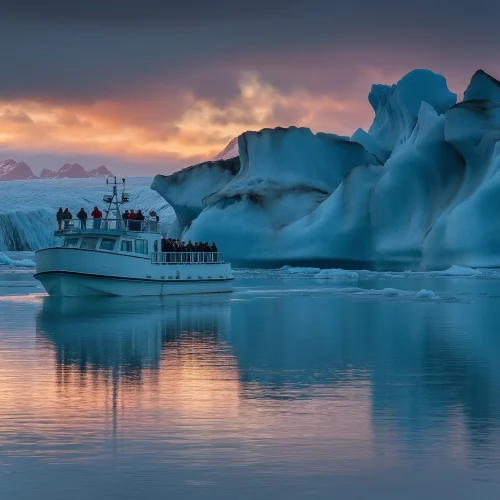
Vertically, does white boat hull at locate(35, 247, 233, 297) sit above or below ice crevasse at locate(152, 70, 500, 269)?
below

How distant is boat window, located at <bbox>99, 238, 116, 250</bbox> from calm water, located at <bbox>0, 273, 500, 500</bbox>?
1348cm

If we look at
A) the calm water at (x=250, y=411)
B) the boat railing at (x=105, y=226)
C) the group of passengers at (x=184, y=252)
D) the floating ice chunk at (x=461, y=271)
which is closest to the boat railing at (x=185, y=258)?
the group of passengers at (x=184, y=252)

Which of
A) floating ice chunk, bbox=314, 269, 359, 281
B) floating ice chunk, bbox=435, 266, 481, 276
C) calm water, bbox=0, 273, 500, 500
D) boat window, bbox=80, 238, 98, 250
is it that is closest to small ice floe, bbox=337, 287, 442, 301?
boat window, bbox=80, 238, 98, 250

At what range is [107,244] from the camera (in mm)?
38656

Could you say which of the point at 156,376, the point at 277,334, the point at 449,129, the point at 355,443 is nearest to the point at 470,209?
the point at 449,129

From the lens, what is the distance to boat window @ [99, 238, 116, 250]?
3856 centimetres

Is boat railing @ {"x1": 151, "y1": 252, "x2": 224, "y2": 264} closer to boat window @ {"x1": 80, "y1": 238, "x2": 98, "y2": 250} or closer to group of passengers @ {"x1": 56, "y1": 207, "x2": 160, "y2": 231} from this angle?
group of passengers @ {"x1": 56, "y1": 207, "x2": 160, "y2": 231}

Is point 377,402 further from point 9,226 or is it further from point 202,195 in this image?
point 9,226

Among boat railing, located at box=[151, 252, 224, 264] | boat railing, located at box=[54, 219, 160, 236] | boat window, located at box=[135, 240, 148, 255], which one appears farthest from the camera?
boat railing, located at box=[151, 252, 224, 264]

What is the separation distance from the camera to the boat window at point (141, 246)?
129 ft

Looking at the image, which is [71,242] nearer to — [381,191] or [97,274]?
[97,274]

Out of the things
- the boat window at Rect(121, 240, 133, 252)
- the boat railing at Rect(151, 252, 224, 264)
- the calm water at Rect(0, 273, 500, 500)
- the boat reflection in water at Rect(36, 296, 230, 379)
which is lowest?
the calm water at Rect(0, 273, 500, 500)

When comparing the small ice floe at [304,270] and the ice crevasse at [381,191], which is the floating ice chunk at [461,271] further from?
the small ice floe at [304,270]

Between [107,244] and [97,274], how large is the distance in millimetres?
1443
